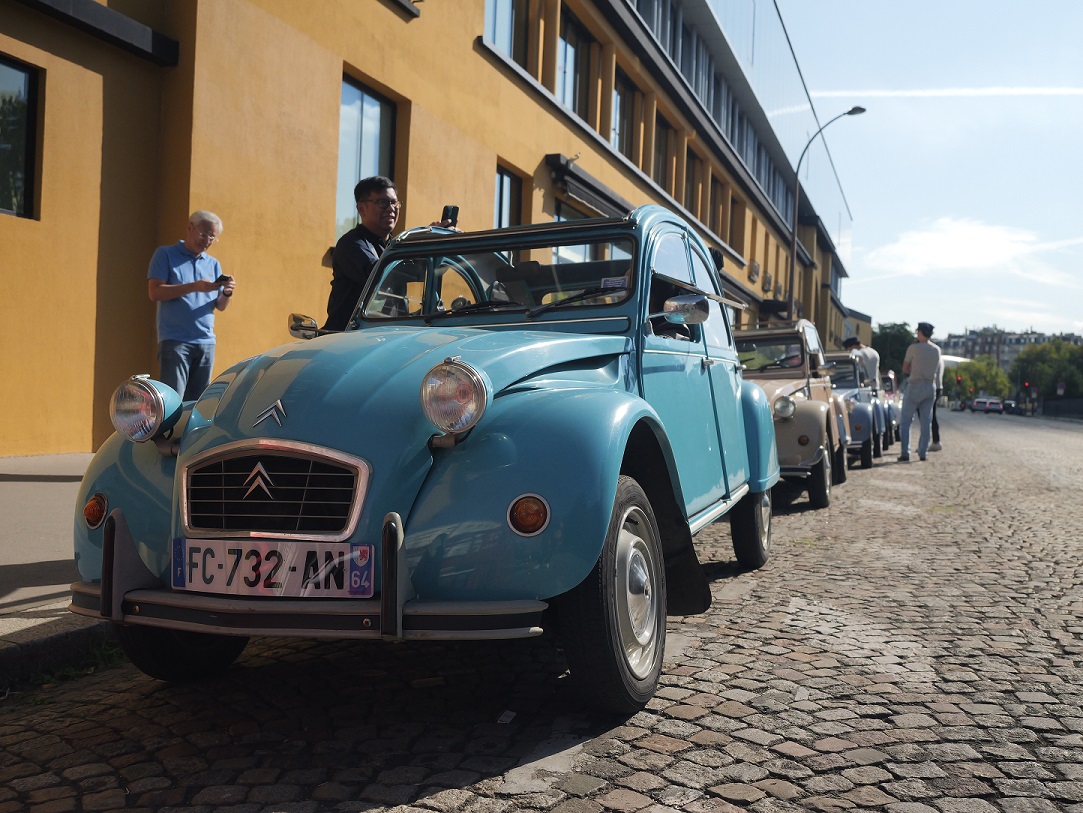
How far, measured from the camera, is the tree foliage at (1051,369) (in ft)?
331

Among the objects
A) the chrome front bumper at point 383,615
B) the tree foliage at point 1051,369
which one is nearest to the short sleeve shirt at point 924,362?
the chrome front bumper at point 383,615

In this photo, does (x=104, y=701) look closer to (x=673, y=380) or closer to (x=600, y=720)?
(x=600, y=720)

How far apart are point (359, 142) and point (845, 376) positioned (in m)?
7.96

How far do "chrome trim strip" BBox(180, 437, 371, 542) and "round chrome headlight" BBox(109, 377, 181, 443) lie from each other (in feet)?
1.25

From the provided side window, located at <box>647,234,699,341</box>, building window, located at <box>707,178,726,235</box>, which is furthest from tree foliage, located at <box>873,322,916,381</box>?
side window, located at <box>647,234,699,341</box>

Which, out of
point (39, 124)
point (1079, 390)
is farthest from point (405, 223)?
point (1079, 390)

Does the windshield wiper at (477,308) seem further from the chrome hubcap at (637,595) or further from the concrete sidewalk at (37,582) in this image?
the concrete sidewalk at (37,582)

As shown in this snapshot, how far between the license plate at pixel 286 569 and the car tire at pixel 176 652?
17.5 inches

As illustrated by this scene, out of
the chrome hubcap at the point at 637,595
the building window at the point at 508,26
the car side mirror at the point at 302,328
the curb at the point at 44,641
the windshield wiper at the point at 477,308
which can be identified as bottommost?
the curb at the point at 44,641

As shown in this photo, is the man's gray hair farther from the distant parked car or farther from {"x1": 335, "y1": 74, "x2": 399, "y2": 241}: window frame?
the distant parked car

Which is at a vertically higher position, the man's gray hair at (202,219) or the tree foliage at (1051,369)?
the tree foliage at (1051,369)

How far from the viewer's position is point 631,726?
123 inches

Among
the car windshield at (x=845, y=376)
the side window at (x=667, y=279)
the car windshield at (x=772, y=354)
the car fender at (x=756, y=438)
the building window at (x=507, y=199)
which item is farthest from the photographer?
the building window at (x=507, y=199)

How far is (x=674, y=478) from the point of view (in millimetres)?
3764
